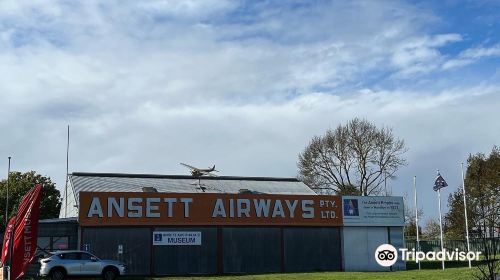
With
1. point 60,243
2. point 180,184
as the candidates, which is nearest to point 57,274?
point 60,243

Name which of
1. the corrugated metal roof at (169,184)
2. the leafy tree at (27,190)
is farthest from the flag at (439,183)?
the leafy tree at (27,190)

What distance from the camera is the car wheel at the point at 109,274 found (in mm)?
31266

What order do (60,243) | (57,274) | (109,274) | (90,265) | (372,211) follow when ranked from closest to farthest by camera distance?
(57,274) < (90,265) < (109,274) < (60,243) < (372,211)

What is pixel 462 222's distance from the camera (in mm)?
65062

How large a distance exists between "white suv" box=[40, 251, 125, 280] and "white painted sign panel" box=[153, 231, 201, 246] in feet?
21.9

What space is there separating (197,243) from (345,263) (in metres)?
10.0

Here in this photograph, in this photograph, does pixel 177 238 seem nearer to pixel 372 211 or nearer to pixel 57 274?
pixel 57 274

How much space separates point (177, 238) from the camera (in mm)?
38625

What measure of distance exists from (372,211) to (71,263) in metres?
20.7

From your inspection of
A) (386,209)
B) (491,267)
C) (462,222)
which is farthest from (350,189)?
(491,267)

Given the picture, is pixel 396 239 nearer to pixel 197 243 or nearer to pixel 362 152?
pixel 197 243

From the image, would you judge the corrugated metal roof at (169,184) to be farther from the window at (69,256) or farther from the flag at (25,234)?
the flag at (25,234)

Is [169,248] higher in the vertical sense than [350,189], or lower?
lower

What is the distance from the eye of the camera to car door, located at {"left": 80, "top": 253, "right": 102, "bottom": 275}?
30.9 m
